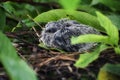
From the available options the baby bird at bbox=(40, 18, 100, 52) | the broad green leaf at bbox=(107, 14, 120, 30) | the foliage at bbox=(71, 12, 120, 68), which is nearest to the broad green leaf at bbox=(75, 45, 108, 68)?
the foliage at bbox=(71, 12, 120, 68)

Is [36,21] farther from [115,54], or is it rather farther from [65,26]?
[115,54]

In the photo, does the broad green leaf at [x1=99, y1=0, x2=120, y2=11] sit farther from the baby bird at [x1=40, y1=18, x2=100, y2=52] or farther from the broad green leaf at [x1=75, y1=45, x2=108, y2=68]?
the broad green leaf at [x1=75, y1=45, x2=108, y2=68]

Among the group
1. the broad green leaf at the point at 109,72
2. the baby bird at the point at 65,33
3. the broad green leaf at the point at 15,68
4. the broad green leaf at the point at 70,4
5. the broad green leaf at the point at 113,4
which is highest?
the broad green leaf at the point at 113,4

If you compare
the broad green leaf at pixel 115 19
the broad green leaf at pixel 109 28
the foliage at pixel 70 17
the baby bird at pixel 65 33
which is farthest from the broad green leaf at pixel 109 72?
the broad green leaf at pixel 115 19

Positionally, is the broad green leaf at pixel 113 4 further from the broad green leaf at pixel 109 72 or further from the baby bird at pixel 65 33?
the broad green leaf at pixel 109 72

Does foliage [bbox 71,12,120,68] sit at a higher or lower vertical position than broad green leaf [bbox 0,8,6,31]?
lower

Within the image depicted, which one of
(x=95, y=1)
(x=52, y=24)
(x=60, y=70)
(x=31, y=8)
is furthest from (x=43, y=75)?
(x=31, y=8)
